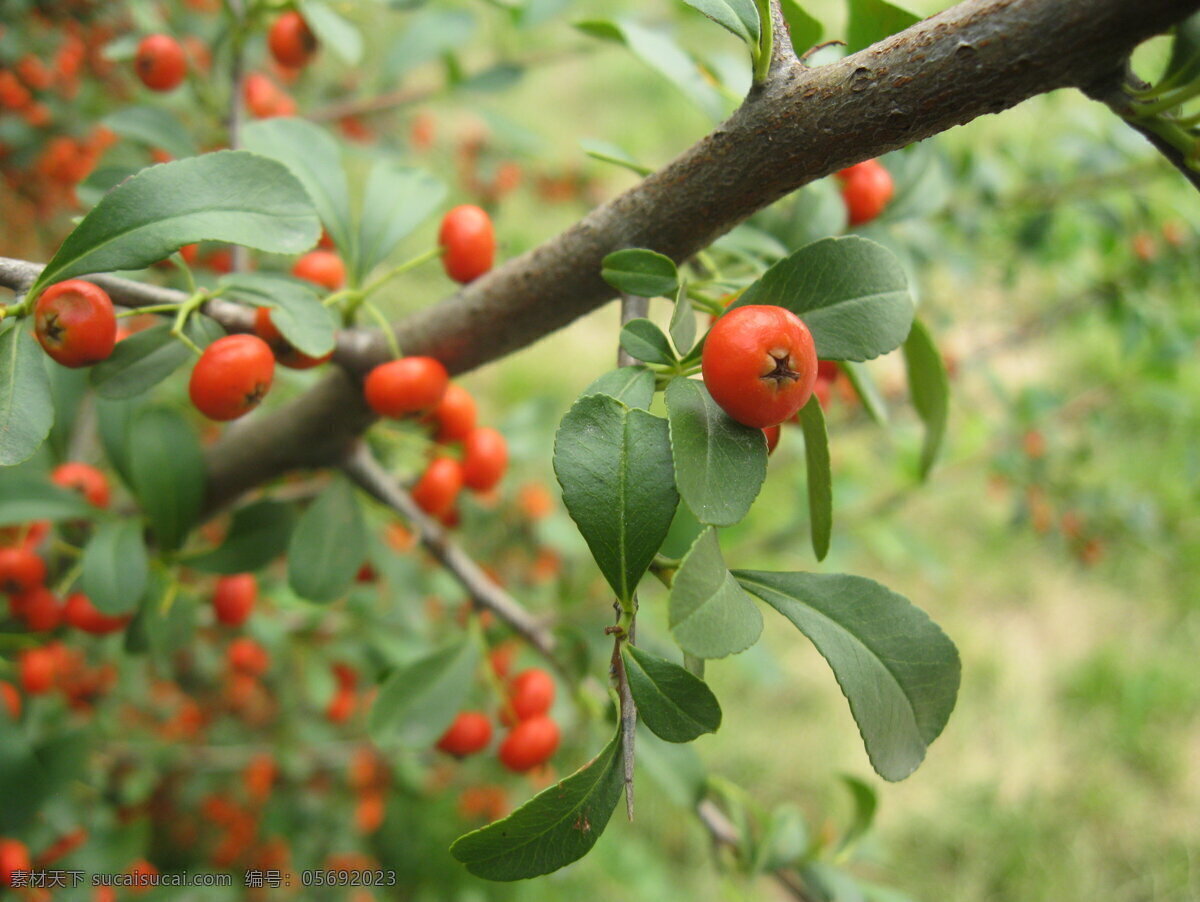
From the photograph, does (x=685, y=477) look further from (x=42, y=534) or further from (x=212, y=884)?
(x=212, y=884)

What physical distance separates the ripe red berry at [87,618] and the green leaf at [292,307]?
543 millimetres

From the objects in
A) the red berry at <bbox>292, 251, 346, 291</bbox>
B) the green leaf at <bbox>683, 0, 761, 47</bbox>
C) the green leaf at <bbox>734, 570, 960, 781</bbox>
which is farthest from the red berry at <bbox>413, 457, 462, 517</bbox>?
the green leaf at <bbox>683, 0, 761, 47</bbox>

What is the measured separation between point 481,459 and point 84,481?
22.6 inches

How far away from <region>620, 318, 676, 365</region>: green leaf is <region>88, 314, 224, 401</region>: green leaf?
16.2 inches

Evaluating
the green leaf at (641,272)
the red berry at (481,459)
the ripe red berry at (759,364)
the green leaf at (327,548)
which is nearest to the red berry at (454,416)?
the red berry at (481,459)

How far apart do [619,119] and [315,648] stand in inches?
153

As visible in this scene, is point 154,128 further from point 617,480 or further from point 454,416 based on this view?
point 617,480

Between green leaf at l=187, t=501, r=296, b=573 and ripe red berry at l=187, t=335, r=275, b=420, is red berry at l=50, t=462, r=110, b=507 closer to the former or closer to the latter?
green leaf at l=187, t=501, r=296, b=573

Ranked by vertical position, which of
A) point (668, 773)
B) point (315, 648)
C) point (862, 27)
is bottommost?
point (315, 648)

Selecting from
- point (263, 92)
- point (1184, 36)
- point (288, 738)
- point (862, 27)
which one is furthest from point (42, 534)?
point (1184, 36)

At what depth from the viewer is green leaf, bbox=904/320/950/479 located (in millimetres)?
813

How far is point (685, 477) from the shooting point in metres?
0.55

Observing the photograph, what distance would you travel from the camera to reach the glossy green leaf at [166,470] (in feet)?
3.28

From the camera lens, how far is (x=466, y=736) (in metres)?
1.23
